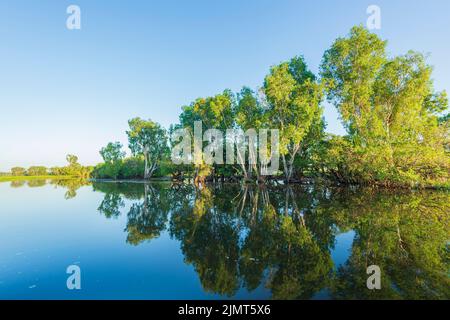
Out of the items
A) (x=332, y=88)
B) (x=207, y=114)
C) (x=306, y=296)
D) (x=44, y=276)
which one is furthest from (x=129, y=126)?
(x=306, y=296)

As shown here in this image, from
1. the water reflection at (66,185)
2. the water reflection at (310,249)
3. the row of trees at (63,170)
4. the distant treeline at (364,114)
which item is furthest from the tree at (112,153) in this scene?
the water reflection at (310,249)

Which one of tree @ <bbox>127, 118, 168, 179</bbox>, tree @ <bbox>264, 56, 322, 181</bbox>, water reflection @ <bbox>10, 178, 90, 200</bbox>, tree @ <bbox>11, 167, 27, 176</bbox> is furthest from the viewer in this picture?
tree @ <bbox>11, 167, 27, 176</bbox>

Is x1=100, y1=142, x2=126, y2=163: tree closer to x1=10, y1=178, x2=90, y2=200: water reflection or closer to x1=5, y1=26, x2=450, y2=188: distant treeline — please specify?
x1=10, y1=178, x2=90, y2=200: water reflection

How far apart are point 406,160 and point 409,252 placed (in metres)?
18.1

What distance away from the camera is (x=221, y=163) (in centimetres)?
3694

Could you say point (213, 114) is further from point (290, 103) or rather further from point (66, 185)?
point (66, 185)

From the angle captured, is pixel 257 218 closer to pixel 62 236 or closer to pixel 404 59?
pixel 62 236

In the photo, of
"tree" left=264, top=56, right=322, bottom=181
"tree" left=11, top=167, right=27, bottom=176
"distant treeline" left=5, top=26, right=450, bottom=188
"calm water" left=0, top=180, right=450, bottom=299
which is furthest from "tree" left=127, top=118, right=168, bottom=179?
"tree" left=11, top=167, right=27, bottom=176

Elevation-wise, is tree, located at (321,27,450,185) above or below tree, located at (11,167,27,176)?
above

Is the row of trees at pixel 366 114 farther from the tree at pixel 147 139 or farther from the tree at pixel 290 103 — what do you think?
the tree at pixel 147 139

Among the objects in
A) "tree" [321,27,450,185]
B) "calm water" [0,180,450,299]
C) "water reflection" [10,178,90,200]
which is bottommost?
"water reflection" [10,178,90,200]

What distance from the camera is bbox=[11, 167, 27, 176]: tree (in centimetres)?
9941

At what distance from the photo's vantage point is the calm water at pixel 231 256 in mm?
3965

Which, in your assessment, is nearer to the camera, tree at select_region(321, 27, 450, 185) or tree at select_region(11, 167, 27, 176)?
tree at select_region(321, 27, 450, 185)
